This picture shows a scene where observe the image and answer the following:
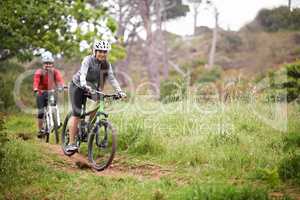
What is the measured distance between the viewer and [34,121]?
15422 millimetres

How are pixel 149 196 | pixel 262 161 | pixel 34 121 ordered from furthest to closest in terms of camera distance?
1. pixel 34 121
2. pixel 262 161
3. pixel 149 196

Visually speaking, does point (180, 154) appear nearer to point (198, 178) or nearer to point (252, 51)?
point (198, 178)

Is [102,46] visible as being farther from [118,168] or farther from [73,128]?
[118,168]

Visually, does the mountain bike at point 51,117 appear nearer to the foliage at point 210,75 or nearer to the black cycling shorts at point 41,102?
the black cycling shorts at point 41,102

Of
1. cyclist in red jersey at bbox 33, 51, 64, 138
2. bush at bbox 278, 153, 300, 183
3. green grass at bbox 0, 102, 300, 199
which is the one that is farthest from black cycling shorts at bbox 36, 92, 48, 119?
bush at bbox 278, 153, 300, 183

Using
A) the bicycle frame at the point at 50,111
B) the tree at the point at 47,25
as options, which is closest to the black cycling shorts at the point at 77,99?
the bicycle frame at the point at 50,111

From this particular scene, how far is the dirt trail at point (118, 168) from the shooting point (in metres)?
8.38

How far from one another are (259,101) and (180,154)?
3.11 m

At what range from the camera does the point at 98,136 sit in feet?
29.6

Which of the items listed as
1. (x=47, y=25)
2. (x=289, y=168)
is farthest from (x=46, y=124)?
(x=47, y=25)

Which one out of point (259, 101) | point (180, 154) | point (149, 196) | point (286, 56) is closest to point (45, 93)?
point (180, 154)

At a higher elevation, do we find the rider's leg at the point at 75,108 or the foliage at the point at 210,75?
the foliage at the point at 210,75

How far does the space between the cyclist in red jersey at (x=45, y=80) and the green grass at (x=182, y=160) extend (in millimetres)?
939

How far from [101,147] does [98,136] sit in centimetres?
22
